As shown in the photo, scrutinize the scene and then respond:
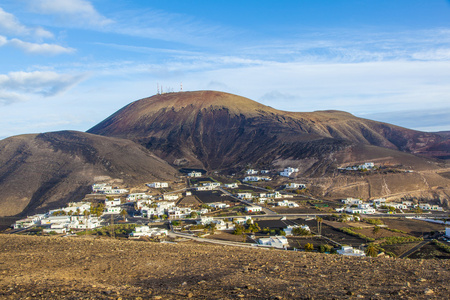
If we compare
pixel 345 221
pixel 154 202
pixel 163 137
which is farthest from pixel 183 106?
pixel 345 221

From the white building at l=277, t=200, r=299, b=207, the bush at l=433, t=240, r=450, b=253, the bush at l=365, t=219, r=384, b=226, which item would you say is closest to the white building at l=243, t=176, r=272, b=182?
the white building at l=277, t=200, r=299, b=207

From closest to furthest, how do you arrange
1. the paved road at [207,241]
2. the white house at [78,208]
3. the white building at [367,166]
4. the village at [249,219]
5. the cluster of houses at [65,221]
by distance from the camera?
the paved road at [207,241]
the village at [249,219]
the cluster of houses at [65,221]
the white house at [78,208]
the white building at [367,166]

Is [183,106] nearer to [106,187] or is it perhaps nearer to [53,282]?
[106,187]

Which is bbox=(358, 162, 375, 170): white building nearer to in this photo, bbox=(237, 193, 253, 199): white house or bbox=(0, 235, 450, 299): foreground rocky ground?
bbox=(237, 193, 253, 199): white house

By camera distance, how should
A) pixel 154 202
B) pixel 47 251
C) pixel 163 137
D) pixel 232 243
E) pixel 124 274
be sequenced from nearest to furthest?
pixel 124 274 → pixel 47 251 → pixel 232 243 → pixel 154 202 → pixel 163 137

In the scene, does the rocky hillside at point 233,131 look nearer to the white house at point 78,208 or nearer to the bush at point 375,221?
the bush at point 375,221

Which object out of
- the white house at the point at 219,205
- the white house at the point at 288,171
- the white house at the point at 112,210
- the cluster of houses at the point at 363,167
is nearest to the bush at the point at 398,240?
the white house at the point at 219,205

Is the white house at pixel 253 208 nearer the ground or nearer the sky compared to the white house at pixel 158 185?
nearer the ground
